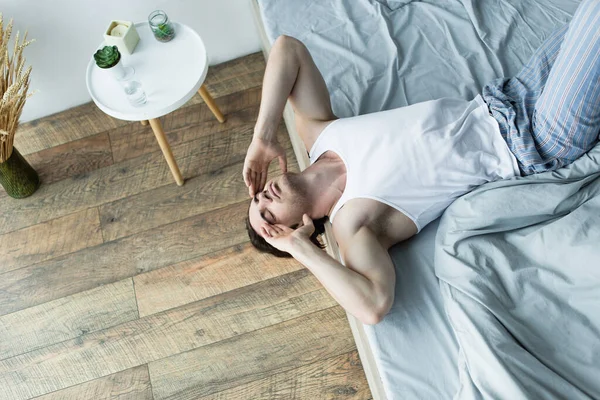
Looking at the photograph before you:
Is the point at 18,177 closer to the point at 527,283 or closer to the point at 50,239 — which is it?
the point at 50,239

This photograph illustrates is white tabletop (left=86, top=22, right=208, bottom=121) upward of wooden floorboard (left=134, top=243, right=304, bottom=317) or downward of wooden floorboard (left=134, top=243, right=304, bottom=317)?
upward

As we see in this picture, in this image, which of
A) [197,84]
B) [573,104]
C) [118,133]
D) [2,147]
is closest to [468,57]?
[573,104]

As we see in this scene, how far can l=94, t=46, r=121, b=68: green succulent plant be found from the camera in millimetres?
1804

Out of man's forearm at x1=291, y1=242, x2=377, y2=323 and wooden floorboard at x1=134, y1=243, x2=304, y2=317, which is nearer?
man's forearm at x1=291, y1=242, x2=377, y2=323

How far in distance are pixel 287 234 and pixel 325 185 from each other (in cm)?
18

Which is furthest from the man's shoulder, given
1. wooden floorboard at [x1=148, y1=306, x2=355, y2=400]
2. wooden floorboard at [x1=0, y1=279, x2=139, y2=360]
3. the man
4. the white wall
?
the white wall

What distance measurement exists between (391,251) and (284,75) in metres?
0.59

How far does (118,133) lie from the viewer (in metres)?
2.33

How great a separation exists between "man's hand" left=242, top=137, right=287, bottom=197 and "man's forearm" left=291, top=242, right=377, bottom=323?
347mm

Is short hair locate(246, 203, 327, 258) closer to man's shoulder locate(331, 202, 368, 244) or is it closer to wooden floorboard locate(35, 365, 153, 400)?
man's shoulder locate(331, 202, 368, 244)

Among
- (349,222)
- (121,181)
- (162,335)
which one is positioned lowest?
(162,335)

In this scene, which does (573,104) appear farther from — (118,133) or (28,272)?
(28,272)

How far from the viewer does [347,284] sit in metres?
1.34

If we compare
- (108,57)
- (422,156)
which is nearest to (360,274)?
(422,156)
